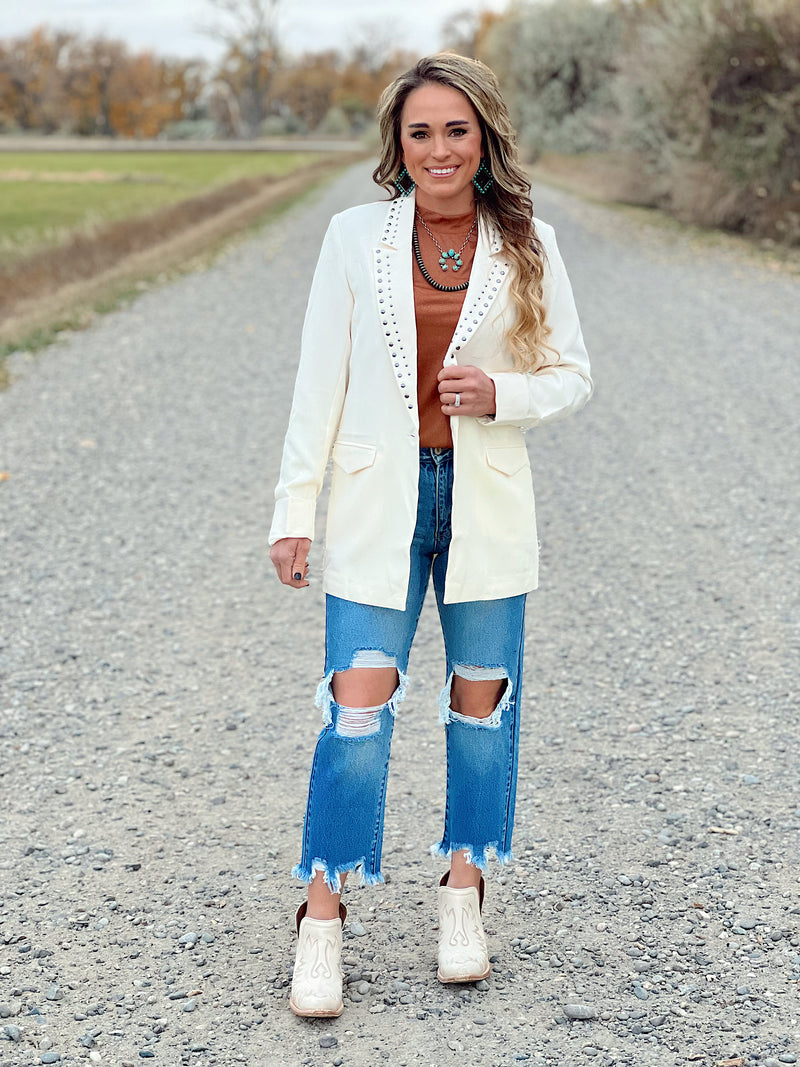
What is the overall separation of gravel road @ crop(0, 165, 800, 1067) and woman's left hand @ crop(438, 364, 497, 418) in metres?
1.32

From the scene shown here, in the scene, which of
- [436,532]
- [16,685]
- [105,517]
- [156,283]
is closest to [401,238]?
[436,532]

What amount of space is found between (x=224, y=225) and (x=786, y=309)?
42.6ft

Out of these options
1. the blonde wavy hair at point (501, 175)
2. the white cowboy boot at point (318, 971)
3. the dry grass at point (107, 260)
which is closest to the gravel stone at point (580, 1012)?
the white cowboy boot at point (318, 971)

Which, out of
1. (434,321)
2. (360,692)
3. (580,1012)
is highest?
(434,321)

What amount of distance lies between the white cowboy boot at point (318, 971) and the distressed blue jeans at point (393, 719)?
11 centimetres

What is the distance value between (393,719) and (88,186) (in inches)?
1477

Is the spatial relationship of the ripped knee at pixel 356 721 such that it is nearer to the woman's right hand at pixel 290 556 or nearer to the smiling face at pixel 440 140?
the woman's right hand at pixel 290 556

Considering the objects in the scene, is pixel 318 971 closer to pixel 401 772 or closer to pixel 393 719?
pixel 393 719

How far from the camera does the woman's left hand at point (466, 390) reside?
237 centimetres

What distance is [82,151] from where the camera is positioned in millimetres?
66125

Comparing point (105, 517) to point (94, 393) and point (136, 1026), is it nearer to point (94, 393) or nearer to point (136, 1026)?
point (94, 393)

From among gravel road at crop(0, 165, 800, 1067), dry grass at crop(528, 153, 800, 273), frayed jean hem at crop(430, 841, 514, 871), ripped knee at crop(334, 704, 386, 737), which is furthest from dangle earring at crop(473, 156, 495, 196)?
dry grass at crop(528, 153, 800, 273)

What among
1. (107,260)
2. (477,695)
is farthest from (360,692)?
(107,260)

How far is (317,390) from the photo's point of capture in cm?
246
